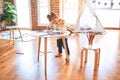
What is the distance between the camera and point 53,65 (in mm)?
3420

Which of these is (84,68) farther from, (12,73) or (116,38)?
(116,38)

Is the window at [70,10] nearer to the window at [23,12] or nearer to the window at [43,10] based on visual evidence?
the window at [43,10]

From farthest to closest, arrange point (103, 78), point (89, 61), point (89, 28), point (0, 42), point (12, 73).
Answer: point (0, 42) → point (89, 61) → point (89, 28) → point (12, 73) → point (103, 78)

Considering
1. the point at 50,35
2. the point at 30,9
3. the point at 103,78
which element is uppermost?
the point at 30,9

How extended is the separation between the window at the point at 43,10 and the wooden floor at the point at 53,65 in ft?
8.47

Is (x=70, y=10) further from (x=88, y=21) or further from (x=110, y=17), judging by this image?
(x=88, y=21)

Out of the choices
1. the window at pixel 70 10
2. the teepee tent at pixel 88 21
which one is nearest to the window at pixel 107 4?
the window at pixel 70 10

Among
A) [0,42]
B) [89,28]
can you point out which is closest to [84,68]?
[89,28]

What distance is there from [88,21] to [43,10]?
13.7ft

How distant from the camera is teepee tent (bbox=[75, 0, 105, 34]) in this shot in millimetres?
3198

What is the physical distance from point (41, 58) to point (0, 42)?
6.16ft

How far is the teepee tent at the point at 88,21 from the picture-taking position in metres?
3.20

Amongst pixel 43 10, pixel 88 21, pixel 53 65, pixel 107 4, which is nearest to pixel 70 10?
pixel 43 10

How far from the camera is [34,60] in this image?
3.68 metres
